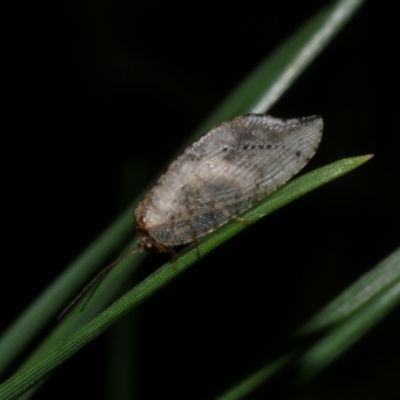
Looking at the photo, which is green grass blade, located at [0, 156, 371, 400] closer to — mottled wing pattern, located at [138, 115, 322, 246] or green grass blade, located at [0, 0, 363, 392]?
green grass blade, located at [0, 0, 363, 392]

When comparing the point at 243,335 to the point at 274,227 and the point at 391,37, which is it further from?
the point at 391,37

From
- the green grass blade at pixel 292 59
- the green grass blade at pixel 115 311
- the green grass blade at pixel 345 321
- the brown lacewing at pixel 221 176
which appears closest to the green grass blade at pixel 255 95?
the green grass blade at pixel 292 59

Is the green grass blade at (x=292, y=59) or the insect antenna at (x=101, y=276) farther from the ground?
the green grass blade at (x=292, y=59)

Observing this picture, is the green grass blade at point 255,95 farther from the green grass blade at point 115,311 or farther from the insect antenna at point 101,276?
the green grass blade at point 115,311

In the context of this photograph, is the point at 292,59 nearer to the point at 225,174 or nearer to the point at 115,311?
the point at 225,174

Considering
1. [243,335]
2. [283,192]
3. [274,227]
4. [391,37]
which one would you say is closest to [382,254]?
[274,227]

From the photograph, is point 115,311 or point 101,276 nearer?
point 115,311

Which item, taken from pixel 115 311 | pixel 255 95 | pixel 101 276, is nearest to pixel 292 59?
pixel 255 95
